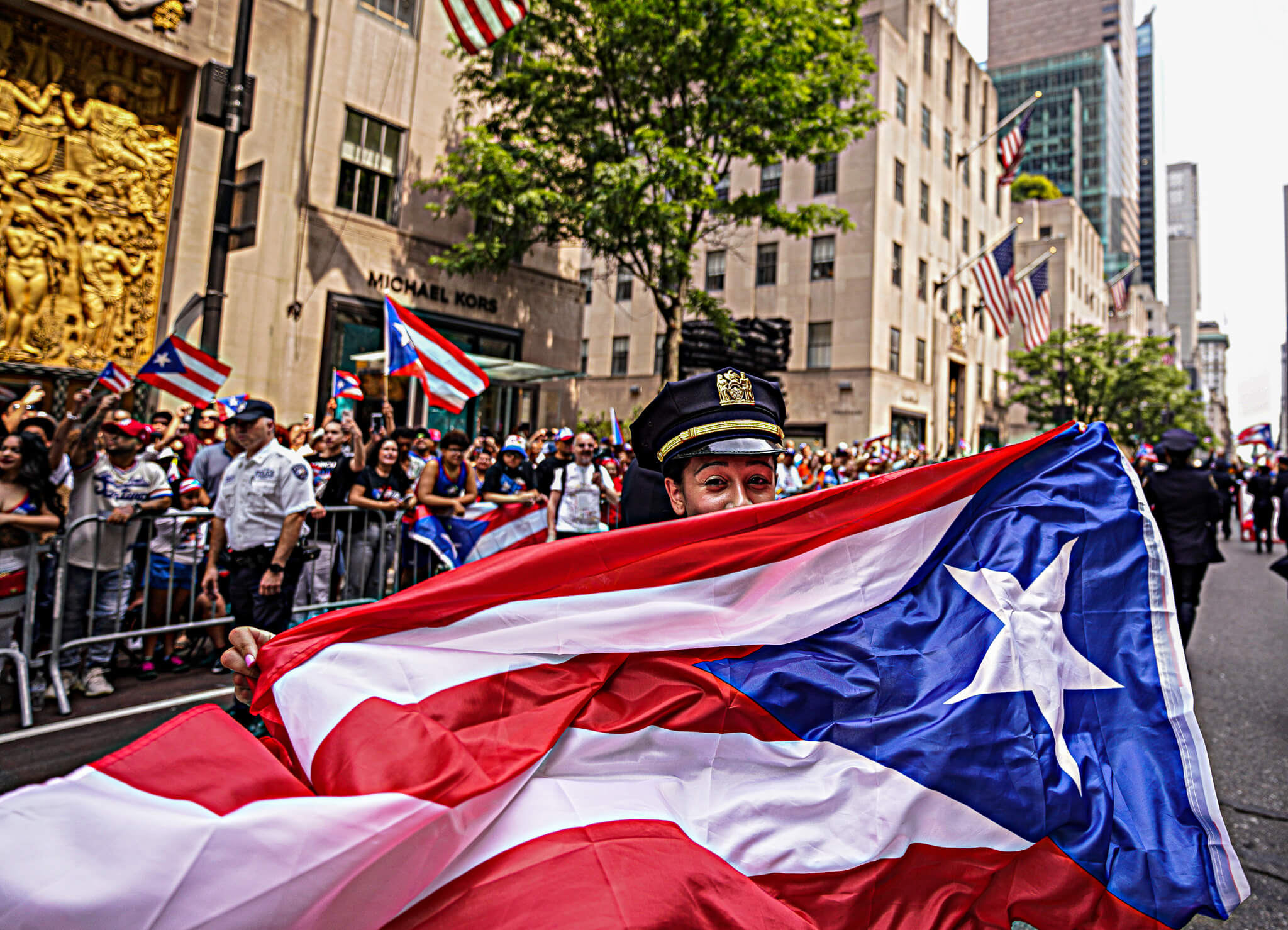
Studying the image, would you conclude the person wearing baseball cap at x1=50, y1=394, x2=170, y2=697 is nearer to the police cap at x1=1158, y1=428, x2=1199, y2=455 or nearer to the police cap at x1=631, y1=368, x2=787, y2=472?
the police cap at x1=631, y1=368, x2=787, y2=472

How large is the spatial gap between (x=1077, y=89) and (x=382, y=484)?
134 meters

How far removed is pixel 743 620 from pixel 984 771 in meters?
0.73

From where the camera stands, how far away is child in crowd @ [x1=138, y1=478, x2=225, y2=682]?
6344mm

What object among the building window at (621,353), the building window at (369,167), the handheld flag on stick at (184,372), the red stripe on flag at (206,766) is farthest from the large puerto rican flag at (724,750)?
the building window at (621,353)

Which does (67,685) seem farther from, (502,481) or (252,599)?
(502,481)

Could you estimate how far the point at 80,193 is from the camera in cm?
1281

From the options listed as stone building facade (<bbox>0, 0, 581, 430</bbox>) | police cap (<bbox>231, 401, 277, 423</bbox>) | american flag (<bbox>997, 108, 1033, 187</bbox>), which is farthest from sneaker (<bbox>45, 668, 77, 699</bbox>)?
american flag (<bbox>997, 108, 1033, 187</bbox>)

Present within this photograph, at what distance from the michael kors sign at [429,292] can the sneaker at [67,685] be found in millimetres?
11874

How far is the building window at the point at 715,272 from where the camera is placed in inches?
1451

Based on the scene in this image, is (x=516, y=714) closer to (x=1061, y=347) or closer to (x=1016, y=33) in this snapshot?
(x=1061, y=347)

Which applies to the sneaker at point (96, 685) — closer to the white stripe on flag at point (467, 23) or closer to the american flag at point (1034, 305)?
the white stripe on flag at point (467, 23)

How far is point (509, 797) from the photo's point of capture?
1.66m

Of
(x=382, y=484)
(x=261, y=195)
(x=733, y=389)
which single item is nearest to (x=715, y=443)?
(x=733, y=389)

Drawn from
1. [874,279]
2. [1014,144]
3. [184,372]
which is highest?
[1014,144]
